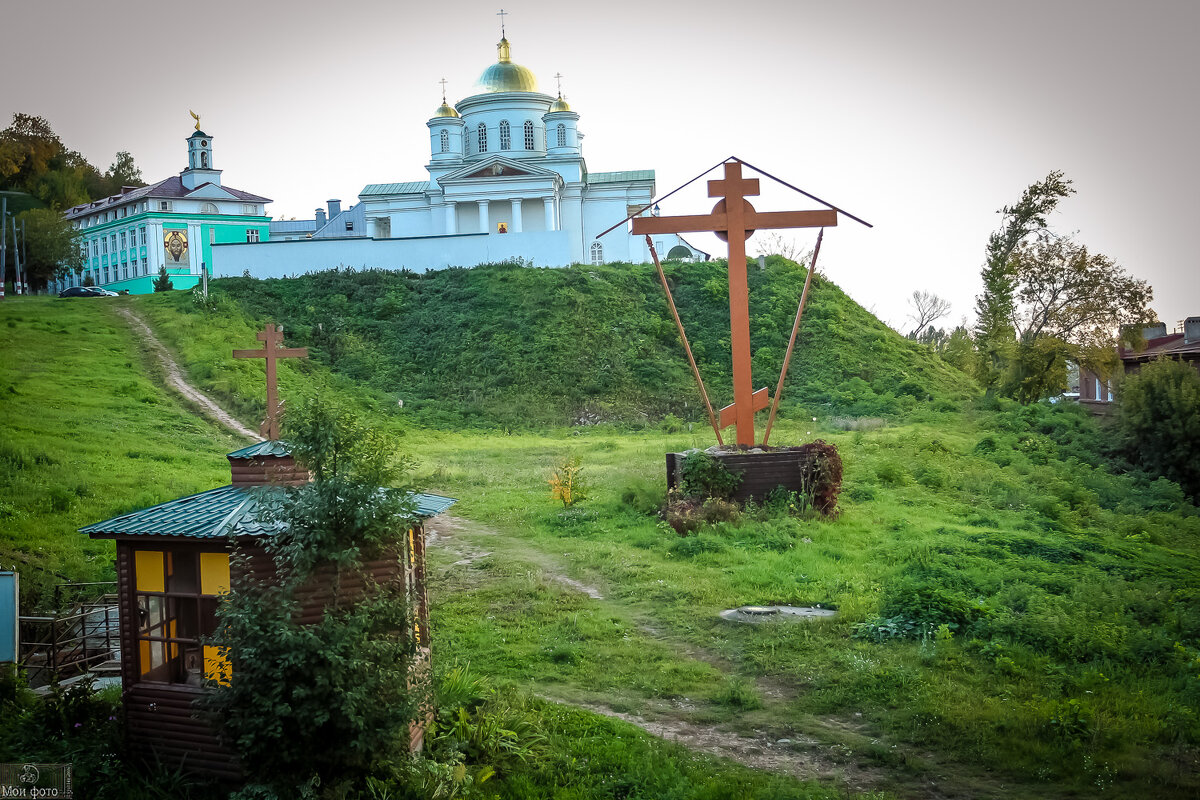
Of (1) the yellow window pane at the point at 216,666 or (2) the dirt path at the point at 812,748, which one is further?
(2) the dirt path at the point at 812,748

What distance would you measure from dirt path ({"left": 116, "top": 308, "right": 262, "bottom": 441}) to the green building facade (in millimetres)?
17589

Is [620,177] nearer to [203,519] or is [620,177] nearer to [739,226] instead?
[739,226]

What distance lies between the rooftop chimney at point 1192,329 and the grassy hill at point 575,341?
7597 mm

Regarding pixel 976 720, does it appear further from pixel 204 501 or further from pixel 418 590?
pixel 204 501

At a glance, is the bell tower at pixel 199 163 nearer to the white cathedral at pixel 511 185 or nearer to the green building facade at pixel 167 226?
the green building facade at pixel 167 226

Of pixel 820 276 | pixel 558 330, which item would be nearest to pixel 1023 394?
pixel 820 276

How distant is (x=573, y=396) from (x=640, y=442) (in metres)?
7.03

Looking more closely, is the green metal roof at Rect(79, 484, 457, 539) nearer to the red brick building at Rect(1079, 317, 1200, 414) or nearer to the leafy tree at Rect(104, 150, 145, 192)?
the red brick building at Rect(1079, 317, 1200, 414)

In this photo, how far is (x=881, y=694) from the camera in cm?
917

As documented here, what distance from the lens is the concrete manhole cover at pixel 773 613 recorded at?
11.3 meters

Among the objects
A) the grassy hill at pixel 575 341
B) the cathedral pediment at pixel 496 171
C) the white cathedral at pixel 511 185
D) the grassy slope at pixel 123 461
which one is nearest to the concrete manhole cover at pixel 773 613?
the grassy slope at pixel 123 461

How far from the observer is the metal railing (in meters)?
10.3

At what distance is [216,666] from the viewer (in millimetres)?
7633

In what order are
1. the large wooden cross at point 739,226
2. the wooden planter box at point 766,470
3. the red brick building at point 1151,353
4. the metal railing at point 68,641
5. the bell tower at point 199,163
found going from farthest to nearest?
the bell tower at point 199,163 < the red brick building at point 1151,353 < the large wooden cross at point 739,226 < the wooden planter box at point 766,470 < the metal railing at point 68,641
